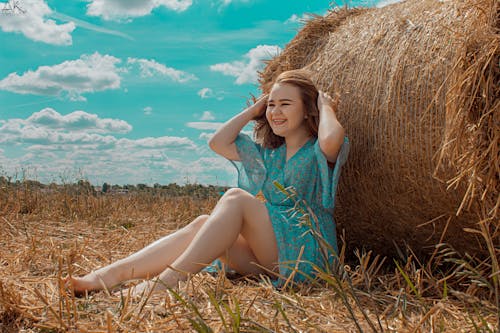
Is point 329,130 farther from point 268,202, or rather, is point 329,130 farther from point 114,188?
point 114,188

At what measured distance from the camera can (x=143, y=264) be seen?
2.76 meters

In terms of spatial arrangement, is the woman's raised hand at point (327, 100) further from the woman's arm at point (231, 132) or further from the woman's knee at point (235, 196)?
the woman's knee at point (235, 196)

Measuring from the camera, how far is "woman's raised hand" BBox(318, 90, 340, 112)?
2.96 m

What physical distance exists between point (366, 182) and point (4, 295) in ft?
5.92

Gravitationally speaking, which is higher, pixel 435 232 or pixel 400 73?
pixel 400 73

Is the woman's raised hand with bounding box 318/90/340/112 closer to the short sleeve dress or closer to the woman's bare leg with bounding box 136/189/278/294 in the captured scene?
the short sleeve dress

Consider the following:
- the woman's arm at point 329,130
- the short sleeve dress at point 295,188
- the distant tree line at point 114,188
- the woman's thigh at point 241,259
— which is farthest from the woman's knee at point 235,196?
the distant tree line at point 114,188

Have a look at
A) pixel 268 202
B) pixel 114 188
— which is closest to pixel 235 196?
pixel 268 202

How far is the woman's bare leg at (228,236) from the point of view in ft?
8.59

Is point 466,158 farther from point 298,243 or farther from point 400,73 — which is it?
point 298,243

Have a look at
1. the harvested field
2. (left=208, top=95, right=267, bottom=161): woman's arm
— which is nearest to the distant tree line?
the harvested field

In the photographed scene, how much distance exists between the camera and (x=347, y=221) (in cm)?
329

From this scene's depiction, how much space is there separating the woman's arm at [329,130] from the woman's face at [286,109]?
12cm

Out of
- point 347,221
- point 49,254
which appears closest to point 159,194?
point 49,254
